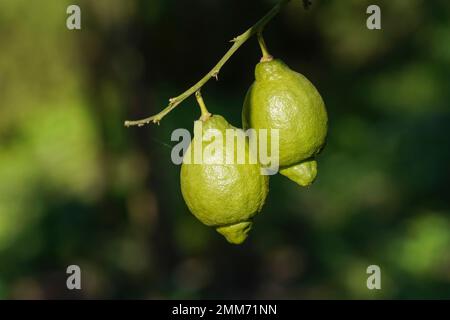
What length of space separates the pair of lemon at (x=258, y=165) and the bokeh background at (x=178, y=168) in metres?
1.66

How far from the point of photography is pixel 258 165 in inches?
59.4

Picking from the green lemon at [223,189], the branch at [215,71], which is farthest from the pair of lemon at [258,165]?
the branch at [215,71]

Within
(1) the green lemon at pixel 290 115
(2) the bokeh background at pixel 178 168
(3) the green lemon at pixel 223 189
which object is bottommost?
(3) the green lemon at pixel 223 189

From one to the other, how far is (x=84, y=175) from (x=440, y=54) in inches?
175

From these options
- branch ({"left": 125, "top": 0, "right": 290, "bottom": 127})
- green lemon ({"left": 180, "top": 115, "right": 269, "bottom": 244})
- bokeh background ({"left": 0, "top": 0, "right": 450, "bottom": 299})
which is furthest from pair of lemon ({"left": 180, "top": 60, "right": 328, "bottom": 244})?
bokeh background ({"left": 0, "top": 0, "right": 450, "bottom": 299})

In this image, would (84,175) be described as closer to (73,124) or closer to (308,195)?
(73,124)

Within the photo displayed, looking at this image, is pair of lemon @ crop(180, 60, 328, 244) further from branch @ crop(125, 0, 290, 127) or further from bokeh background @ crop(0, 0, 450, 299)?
bokeh background @ crop(0, 0, 450, 299)

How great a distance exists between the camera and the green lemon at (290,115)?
1.51 m

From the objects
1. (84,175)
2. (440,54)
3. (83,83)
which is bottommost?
(84,175)

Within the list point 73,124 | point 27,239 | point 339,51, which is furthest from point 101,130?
point 339,51

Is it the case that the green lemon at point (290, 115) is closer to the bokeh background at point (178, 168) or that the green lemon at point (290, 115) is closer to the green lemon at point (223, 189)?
the green lemon at point (223, 189)

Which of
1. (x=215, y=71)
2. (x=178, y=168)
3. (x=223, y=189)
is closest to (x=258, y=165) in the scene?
(x=223, y=189)

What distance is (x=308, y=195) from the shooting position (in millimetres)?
6484

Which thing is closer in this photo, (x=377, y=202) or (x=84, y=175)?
(x=377, y=202)
